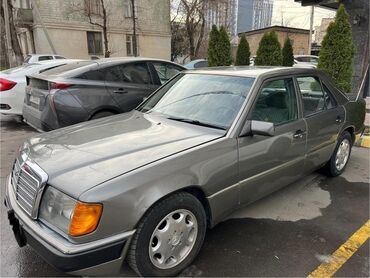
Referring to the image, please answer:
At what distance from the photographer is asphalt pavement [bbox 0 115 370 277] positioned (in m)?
2.57

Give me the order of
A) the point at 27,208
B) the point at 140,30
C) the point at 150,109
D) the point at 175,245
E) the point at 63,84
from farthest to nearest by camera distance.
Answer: the point at 140,30 → the point at 63,84 → the point at 150,109 → the point at 175,245 → the point at 27,208

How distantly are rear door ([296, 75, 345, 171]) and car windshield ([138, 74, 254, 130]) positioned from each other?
86cm

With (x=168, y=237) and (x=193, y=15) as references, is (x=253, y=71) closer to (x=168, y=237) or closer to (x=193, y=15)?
(x=168, y=237)

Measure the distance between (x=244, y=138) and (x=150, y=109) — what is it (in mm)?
1241

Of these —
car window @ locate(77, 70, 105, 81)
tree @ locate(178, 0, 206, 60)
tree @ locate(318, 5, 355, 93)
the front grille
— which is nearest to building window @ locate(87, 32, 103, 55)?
tree @ locate(178, 0, 206, 60)

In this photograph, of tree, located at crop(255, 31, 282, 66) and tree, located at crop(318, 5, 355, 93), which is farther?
tree, located at crop(255, 31, 282, 66)

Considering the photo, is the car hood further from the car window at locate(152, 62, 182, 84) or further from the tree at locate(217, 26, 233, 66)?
the tree at locate(217, 26, 233, 66)

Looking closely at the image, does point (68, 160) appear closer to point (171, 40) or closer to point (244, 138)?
point (244, 138)

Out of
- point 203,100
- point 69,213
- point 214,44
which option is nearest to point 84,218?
point 69,213

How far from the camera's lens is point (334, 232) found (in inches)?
123

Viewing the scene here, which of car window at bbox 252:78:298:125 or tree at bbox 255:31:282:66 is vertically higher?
tree at bbox 255:31:282:66

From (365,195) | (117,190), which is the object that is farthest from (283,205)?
(117,190)

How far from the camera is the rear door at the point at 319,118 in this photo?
3.55m

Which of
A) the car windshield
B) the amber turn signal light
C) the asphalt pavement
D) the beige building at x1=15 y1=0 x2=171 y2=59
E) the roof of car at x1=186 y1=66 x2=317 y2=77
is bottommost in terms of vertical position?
the asphalt pavement
